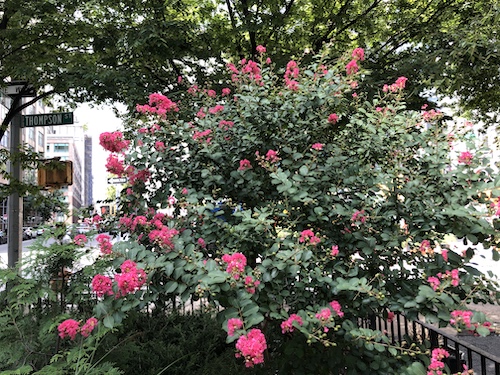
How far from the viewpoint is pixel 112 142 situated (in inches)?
106

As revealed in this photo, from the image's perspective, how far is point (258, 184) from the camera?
2.64m

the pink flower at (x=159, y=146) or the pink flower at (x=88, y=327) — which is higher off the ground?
the pink flower at (x=159, y=146)

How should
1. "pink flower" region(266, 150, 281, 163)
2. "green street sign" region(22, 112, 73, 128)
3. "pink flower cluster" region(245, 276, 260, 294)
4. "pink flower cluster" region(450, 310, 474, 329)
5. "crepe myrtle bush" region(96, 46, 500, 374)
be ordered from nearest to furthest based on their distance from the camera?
"pink flower cluster" region(450, 310, 474, 329), "pink flower cluster" region(245, 276, 260, 294), "crepe myrtle bush" region(96, 46, 500, 374), "pink flower" region(266, 150, 281, 163), "green street sign" region(22, 112, 73, 128)

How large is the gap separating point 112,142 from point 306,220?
56.1 inches

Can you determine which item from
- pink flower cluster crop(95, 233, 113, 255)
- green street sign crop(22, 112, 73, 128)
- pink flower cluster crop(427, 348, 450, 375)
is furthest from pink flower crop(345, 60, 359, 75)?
green street sign crop(22, 112, 73, 128)

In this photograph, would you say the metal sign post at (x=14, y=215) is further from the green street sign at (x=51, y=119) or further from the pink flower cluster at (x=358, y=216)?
the pink flower cluster at (x=358, y=216)

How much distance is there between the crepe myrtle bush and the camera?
205 centimetres

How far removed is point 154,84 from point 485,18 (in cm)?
420

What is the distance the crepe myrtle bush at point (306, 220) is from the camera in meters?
2.05

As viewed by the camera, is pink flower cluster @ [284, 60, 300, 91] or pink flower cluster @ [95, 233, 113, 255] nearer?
pink flower cluster @ [95, 233, 113, 255]

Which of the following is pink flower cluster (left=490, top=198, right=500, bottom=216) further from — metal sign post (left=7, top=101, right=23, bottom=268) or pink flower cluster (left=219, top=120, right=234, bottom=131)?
metal sign post (left=7, top=101, right=23, bottom=268)

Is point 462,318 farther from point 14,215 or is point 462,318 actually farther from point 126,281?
point 14,215

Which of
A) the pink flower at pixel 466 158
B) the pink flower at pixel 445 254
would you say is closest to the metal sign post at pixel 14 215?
the pink flower at pixel 445 254

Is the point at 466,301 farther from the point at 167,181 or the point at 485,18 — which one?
the point at 485,18
